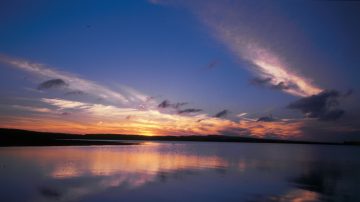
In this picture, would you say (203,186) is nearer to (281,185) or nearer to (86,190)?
(281,185)

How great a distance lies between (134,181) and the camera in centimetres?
2831

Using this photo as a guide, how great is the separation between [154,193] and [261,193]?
824cm

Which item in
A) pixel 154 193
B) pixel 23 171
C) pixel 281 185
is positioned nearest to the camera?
pixel 154 193

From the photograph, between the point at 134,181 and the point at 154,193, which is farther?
the point at 134,181

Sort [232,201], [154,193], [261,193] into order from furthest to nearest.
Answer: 1. [261,193]
2. [154,193]
3. [232,201]

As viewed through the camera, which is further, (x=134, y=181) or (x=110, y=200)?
(x=134, y=181)

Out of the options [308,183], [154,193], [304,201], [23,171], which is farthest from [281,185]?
[23,171]

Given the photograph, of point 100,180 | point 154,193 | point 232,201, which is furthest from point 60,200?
point 232,201

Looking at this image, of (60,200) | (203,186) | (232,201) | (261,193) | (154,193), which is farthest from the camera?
(203,186)

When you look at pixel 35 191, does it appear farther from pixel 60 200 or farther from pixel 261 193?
pixel 261 193

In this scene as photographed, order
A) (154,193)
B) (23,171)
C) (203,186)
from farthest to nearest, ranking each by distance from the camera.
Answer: (23,171)
(203,186)
(154,193)

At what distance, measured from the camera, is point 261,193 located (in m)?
24.4

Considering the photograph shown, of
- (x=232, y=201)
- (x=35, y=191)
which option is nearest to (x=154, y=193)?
(x=232, y=201)

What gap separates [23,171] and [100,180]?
8872 mm
